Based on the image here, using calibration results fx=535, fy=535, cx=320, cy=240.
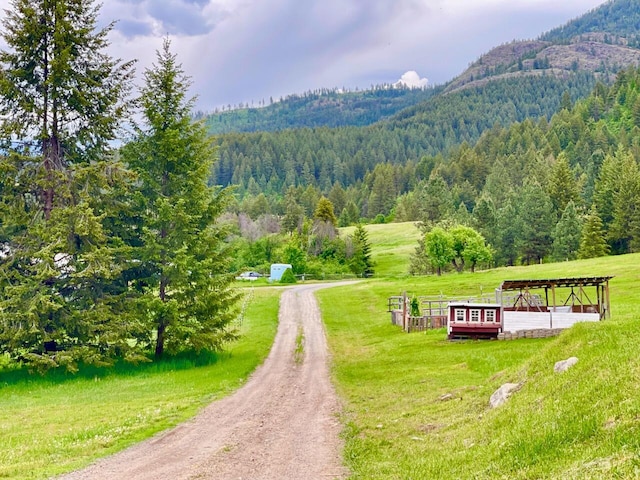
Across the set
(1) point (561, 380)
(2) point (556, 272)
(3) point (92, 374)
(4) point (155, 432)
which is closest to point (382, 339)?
A: (3) point (92, 374)

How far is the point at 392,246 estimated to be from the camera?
12612cm

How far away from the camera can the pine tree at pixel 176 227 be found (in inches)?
1219

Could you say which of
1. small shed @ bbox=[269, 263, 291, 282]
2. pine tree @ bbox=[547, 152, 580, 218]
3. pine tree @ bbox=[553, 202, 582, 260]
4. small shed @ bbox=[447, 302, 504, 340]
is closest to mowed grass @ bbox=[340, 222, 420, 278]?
small shed @ bbox=[269, 263, 291, 282]

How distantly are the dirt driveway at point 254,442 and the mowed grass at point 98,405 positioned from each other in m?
0.97

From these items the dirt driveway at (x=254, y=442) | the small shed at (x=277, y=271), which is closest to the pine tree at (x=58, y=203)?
the dirt driveway at (x=254, y=442)

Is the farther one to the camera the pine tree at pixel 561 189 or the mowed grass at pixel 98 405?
the pine tree at pixel 561 189

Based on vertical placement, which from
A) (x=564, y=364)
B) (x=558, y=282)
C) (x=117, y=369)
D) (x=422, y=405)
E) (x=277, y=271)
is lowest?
(x=117, y=369)

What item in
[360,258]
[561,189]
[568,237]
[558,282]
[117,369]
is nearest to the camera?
[117,369]

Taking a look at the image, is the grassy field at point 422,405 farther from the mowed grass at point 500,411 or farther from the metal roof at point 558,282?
the metal roof at point 558,282

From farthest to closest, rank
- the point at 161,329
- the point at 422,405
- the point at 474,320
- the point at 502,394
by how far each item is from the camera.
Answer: the point at 474,320
the point at 161,329
the point at 422,405
the point at 502,394

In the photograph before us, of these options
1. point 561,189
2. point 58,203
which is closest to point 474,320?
point 58,203

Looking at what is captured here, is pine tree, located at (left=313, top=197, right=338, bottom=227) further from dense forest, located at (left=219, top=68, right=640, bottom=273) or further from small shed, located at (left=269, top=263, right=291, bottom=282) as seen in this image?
small shed, located at (left=269, top=263, right=291, bottom=282)

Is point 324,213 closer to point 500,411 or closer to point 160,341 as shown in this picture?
point 160,341

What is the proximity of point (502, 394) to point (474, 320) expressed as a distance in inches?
748
